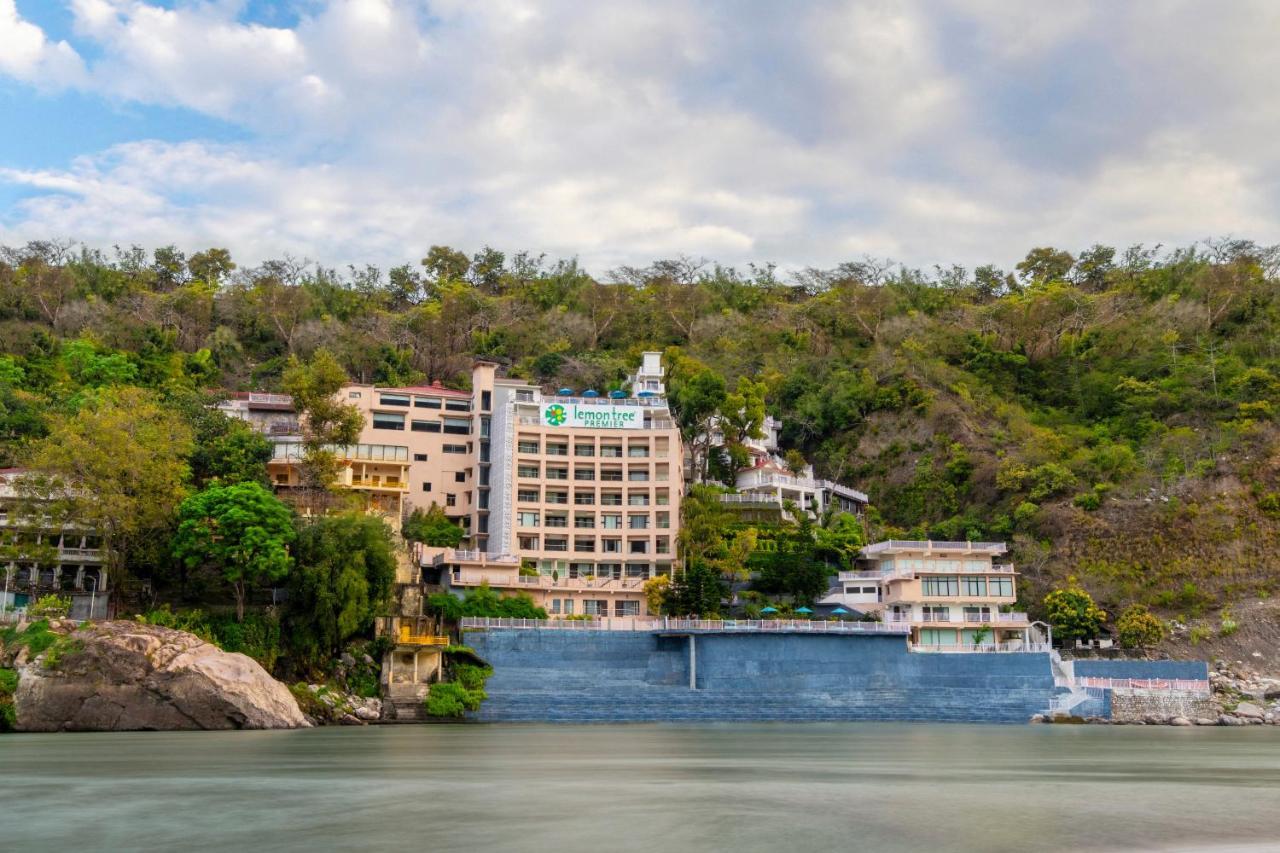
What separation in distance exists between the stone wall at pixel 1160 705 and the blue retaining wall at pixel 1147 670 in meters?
0.72

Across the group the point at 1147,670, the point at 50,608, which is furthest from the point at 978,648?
the point at 50,608

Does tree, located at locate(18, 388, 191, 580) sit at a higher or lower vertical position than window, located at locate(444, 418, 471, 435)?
lower

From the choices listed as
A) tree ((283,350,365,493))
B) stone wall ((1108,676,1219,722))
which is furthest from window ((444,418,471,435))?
stone wall ((1108,676,1219,722))

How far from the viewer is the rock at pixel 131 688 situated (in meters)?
43.4

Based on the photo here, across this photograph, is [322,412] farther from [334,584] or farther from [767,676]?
[767,676]

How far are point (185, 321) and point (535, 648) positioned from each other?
172 ft

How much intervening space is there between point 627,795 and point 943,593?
42.3 m

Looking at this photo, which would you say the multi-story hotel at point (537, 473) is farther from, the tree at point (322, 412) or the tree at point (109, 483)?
the tree at point (109, 483)

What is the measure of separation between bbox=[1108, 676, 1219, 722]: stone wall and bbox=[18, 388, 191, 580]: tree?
4347cm

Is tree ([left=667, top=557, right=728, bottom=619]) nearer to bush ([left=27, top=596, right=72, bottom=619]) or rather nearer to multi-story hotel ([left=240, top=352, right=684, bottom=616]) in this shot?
multi-story hotel ([left=240, top=352, right=684, bottom=616])

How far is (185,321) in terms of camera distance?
3644 inches

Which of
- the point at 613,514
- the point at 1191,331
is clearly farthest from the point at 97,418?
the point at 1191,331

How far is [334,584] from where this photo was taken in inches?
1977

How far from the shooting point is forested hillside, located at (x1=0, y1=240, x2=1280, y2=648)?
66875mm
